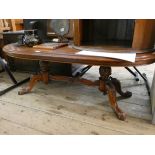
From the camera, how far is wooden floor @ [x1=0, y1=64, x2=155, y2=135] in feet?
3.48

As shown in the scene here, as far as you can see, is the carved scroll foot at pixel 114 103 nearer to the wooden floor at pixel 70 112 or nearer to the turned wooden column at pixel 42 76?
the wooden floor at pixel 70 112

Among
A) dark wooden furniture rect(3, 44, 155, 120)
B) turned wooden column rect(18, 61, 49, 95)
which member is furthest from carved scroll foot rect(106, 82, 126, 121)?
turned wooden column rect(18, 61, 49, 95)

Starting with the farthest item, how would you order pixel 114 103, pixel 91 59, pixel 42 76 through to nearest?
pixel 42 76 < pixel 114 103 < pixel 91 59

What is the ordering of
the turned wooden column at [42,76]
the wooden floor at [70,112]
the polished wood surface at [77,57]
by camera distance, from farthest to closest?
the turned wooden column at [42,76], the wooden floor at [70,112], the polished wood surface at [77,57]

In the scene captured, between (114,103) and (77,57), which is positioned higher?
(77,57)

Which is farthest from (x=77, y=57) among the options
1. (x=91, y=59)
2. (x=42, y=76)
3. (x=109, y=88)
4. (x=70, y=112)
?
(x=42, y=76)

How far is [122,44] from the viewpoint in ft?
3.81

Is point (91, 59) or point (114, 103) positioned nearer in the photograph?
point (91, 59)

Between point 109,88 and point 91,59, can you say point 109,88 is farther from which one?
point 91,59

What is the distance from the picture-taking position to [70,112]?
1.23 m

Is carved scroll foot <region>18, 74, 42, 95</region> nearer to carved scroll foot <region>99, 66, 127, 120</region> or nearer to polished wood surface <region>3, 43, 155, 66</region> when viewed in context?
polished wood surface <region>3, 43, 155, 66</region>

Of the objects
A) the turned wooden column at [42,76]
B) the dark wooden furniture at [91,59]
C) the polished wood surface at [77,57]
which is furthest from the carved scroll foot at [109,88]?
the turned wooden column at [42,76]

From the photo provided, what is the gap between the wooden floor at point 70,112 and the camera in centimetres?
106

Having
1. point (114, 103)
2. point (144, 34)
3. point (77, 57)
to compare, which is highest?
point (144, 34)
